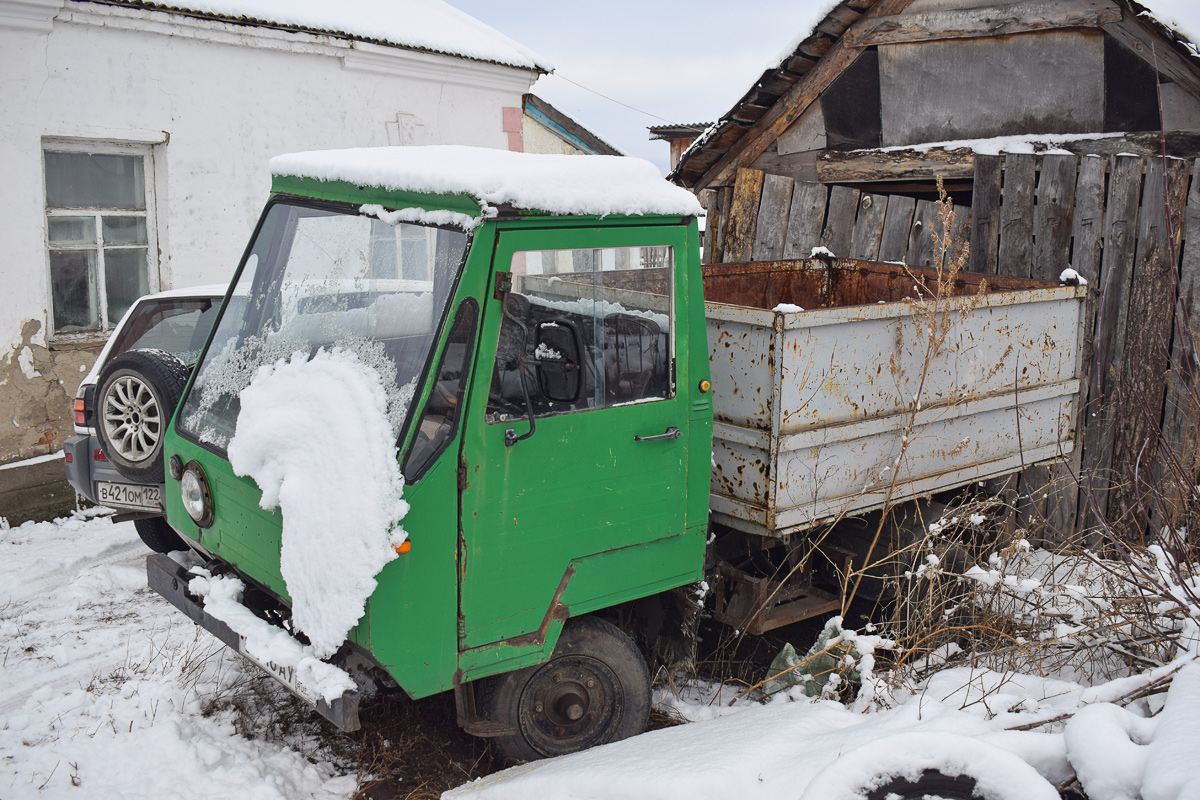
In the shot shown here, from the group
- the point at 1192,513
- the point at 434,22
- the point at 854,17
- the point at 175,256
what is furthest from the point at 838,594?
the point at 434,22

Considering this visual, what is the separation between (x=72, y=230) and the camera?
747cm

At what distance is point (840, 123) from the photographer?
7.18 metres

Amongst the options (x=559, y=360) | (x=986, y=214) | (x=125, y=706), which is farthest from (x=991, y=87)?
(x=125, y=706)

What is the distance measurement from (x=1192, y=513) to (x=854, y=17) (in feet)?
15.7

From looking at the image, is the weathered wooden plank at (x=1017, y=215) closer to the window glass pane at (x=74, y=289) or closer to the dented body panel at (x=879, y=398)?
the dented body panel at (x=879, y=398)

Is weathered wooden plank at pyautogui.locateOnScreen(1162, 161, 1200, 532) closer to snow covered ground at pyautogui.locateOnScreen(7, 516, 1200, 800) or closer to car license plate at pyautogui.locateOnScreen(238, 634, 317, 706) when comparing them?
snow covered ground at pyautogui.locateOnScreen(7, 516, 1200, 800)

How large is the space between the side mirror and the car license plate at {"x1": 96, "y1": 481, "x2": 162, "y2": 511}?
266cm

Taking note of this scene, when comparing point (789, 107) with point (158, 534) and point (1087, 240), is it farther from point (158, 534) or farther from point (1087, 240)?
point (158, 534)

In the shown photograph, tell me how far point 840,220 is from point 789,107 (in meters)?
1.07

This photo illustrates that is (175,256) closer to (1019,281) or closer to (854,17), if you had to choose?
(854,17)

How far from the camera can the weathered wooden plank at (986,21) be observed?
6.13 meters

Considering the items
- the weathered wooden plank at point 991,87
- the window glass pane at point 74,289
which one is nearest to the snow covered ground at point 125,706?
the window glass pane at point 74,289

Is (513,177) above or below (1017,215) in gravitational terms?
below

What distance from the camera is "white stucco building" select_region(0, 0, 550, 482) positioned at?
7062 millimetres
